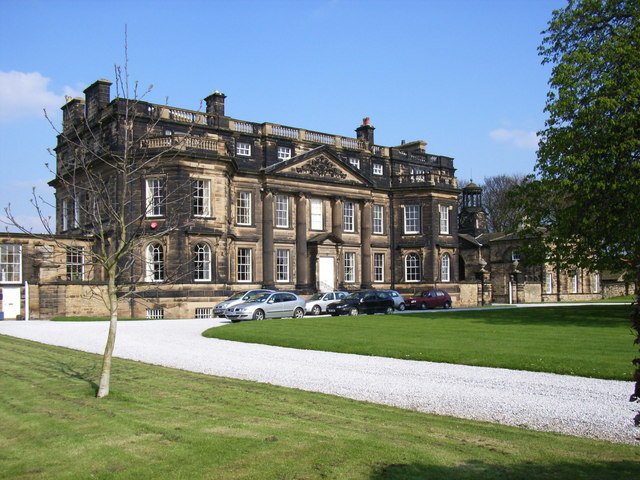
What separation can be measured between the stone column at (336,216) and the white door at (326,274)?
2.24 metres

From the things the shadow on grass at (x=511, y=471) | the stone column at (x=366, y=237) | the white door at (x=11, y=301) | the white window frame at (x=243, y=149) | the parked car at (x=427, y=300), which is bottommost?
the parked car at (x=427, y=300)

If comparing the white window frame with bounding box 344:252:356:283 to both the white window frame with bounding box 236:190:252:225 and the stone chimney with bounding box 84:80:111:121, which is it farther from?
the stone chimney with bounding box 84:80:111:121

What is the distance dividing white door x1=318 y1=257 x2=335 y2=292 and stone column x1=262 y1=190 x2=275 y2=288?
4295 millimetres

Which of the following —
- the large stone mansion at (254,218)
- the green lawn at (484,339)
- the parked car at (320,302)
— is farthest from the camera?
the parked car at (320,302)

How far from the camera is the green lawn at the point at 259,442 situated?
6.44 meters

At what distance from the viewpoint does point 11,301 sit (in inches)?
1352

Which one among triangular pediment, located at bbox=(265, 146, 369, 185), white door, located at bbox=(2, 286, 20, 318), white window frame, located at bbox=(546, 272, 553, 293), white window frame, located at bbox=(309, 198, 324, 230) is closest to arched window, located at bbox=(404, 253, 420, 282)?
triangular pediment, located at bbox=(265, 146, 369, 185)

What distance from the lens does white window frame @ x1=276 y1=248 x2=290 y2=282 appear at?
45.6 metres

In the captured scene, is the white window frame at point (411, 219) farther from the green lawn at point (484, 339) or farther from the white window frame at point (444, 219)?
the green lawn at point (484, 339)

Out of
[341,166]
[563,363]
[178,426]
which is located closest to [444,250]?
[341,166]

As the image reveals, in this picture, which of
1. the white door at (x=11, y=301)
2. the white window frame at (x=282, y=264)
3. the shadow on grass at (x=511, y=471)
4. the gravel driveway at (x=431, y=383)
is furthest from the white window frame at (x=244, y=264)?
A: the shadow on grass at (x=511, y=471)

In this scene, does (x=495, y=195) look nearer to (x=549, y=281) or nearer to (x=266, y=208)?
(x=549, y=281)

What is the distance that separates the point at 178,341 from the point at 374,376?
953 centimetres

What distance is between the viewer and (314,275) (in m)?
46.6
